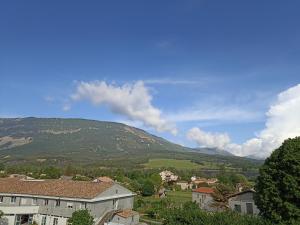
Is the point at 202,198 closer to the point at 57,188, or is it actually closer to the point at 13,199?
the point at 57,188

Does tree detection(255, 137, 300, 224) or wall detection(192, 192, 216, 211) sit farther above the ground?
tree detection(255, 137, 300, 224)

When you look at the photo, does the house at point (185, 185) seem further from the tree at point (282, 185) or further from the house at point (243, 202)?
the tree at point (282, 185)

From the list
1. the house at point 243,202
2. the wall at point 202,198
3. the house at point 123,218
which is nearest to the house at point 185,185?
the wall at point 202,198

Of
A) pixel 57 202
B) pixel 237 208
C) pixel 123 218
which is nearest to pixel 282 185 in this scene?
pixel 123 218

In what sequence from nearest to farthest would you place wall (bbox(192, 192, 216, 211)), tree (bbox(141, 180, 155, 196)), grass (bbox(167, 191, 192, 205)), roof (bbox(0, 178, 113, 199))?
roof (bbox(0, 178, 113, 199)) → wall (bbox(192, 192, 216, 211)) → grass (bbox(167, 191, 192, 205)) → tree (bbox(141, 180, 155, 196))

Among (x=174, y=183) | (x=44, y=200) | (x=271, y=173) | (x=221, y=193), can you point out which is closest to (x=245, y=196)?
(x=221, y=193)

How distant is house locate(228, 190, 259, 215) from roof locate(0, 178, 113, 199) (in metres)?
21.5

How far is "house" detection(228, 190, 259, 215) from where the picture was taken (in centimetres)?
5825

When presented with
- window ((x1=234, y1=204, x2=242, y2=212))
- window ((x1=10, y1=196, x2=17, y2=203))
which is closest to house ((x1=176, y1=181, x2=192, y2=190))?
window ((x1=234, y1=204, x2=242, y2=212))

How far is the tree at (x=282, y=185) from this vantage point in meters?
37.3

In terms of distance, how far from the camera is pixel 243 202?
5938cm

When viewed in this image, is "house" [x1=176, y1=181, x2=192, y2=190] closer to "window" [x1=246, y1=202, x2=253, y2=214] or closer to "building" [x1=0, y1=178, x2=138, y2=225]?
"window" [x1=246, y1=202, x2=253, y2=214]

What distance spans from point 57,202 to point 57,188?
272 centimetres

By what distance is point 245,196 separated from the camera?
59.6m
